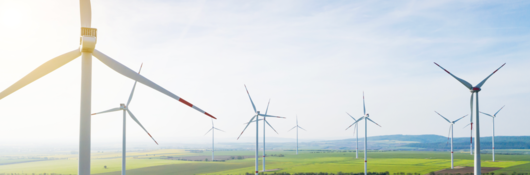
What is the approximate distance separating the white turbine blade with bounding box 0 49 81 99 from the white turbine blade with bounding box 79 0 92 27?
1531mm

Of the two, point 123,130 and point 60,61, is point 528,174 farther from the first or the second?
point 60,61

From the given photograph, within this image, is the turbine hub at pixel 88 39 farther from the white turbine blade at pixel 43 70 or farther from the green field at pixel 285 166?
the green field at pixel 285 166

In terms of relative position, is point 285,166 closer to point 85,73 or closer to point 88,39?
point 85,73

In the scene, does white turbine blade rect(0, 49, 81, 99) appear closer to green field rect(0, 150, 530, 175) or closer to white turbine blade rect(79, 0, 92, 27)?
white turbine blade rect(79, 0, 92, 27)

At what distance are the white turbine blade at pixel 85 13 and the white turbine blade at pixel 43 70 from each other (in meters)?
1.53

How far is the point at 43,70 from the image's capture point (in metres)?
19.9

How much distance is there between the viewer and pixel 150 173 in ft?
267

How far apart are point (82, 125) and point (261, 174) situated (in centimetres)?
5495

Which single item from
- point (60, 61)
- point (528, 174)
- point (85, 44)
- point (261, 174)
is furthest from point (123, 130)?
point (528, 174)

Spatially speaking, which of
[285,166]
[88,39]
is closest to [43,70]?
[88,39]

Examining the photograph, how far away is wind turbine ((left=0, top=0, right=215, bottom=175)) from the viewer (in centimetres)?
1784

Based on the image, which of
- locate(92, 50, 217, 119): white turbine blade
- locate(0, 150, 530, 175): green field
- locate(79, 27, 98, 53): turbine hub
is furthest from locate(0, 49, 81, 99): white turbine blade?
locate(0, 150, 530, 175): green field

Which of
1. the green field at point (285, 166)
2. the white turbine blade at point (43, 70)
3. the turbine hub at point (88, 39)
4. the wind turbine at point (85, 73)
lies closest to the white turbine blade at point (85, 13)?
the wind turbine at point (85, 73)

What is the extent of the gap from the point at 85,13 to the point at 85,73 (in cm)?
420
